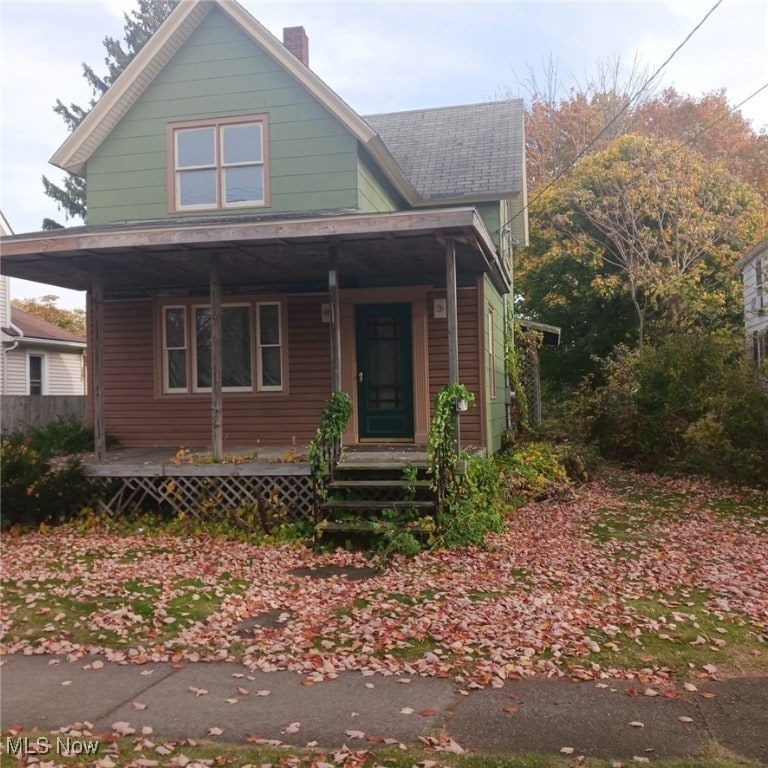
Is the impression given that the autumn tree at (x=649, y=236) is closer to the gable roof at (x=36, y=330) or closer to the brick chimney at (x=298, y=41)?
the brick chimney at (x=298, y=41)

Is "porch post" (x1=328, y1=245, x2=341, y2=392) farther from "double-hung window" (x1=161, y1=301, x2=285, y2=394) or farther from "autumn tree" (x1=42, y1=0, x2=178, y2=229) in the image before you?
"autumn tree" (x1=42, y1=0, x2=178, y2=229)

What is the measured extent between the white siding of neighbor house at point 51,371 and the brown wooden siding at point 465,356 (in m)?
17.1

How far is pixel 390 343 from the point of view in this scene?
12086mm

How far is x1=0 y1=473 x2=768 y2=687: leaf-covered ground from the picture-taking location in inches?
201

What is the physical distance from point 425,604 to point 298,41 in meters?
11.3

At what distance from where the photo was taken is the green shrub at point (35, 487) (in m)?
9.27

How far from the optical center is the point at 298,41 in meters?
13.5

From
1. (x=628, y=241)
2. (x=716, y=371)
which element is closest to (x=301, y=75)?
(x=716, y=371)

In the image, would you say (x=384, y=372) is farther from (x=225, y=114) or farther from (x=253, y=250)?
(x=225, y=114)

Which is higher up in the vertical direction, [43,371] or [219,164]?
[219,164]

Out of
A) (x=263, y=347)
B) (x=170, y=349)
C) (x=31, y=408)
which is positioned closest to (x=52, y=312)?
(x=31, y=408)

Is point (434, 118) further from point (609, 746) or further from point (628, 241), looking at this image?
point (609, 746)

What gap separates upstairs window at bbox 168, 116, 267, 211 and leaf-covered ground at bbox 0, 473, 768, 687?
586cm

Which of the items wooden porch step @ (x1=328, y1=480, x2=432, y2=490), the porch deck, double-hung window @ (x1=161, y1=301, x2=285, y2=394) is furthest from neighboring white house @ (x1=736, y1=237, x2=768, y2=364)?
wooden porch step @ (x1=328, y1=480, x2=432, y2=490)
